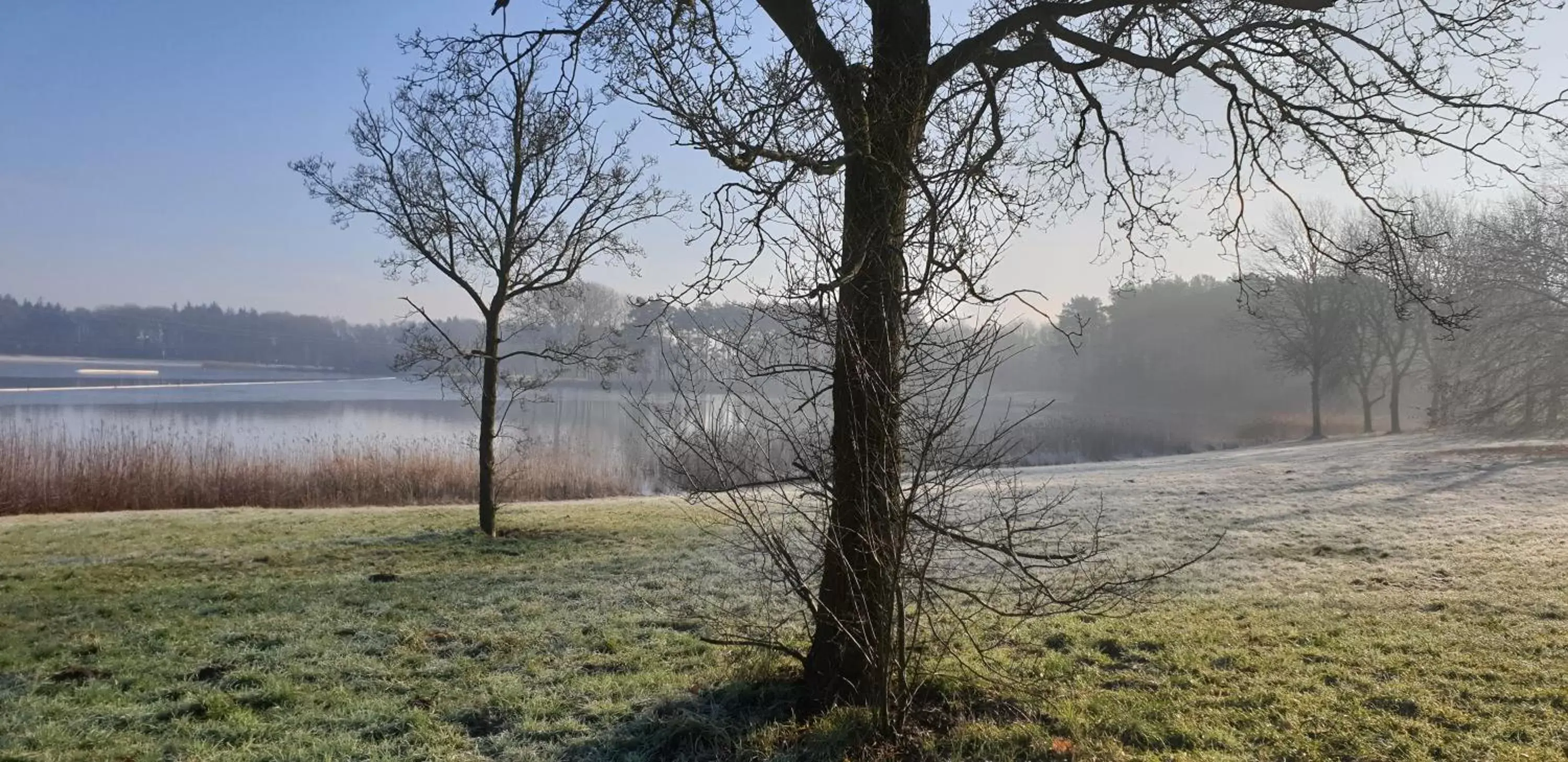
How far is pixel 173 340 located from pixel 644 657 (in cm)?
10989

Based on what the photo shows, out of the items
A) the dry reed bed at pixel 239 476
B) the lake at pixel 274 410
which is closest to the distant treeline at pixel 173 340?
the lake at pixel 274 410

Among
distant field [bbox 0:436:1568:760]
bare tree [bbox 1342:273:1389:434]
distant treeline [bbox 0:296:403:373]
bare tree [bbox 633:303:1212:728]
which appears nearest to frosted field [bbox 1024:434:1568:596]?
distant field [bbox 0:436:1568:760]

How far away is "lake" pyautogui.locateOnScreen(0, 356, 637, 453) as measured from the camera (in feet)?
79.7

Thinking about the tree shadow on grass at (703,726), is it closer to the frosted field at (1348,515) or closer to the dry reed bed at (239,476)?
the frosted field at (1348,515)

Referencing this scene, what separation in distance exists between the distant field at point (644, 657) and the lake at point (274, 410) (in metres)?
5.26

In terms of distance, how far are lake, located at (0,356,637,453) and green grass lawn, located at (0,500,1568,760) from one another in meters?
6.21

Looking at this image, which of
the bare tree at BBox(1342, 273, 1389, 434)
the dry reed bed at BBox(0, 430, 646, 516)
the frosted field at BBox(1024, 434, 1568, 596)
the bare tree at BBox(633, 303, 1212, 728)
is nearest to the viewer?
the bare tree at BBox(633, 303, 1212, 728)

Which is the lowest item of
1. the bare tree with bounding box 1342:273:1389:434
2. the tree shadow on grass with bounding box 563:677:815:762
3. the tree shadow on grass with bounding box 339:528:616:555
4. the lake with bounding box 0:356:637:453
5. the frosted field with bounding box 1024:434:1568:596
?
the tree shadow on grass with bounding box 339:528:616:555

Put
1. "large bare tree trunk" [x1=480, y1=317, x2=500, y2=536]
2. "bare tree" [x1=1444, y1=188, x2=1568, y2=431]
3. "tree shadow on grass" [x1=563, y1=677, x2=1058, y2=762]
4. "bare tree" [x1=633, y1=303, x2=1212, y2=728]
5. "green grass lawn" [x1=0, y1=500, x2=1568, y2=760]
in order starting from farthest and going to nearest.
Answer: "bare tree" [x1=1444, y1=188, x2=1568, y2=431], "large bare tree trunk" [x1=480, y1=317, x2=500, y2=536], "green grass lawn" [x1=0, y1=500, x2=1568, y2=760], "tree shadow on grass" [x1=563, y1=677, x2=1058, y2=762], "bare tree" [x1=633, y1=303, x2=1212, y2=728]

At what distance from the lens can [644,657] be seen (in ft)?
16.8

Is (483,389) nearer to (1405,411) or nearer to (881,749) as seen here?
(881,749)

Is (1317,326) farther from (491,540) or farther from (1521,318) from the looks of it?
(491,540)

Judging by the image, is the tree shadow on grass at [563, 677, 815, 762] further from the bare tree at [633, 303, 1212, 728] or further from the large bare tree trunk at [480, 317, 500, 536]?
the large bare tree trunk at [480, 317, 500, 536]

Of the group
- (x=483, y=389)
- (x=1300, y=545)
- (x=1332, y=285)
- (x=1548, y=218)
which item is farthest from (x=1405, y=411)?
(x=483, y=389)
